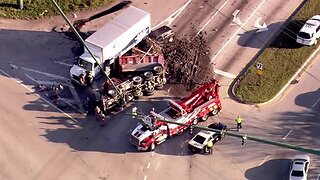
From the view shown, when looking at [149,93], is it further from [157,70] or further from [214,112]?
[214,112]

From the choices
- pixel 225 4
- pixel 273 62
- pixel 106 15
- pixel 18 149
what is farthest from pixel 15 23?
pixel 273 62

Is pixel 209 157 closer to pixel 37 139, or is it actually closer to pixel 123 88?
pixel 123 88

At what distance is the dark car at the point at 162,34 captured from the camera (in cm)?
5266

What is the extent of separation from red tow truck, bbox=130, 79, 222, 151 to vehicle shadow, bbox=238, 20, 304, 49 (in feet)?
29.6

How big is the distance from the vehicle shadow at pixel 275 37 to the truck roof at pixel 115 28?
9.71 metres

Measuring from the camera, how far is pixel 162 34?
52.9 meters

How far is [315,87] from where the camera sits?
163ft

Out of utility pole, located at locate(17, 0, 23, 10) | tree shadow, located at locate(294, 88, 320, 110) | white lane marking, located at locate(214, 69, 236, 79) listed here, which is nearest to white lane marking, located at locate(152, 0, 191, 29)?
white lane marking, located at locate(214, 69, 236, 79)

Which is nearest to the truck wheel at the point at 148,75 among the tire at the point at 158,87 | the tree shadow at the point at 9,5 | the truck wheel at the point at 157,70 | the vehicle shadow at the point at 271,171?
the truck wheel at the point at 157,70

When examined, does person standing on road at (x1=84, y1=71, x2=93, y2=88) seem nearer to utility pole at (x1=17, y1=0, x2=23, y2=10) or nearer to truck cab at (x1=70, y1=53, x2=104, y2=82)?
truck cab at (x1=70, y1=53, x2=104, y2=82)

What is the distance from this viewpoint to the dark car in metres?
52.7

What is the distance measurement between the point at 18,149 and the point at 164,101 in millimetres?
11864

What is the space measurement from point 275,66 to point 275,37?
4113 millimetres

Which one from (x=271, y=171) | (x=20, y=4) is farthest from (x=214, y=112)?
(x=20, y=4)
